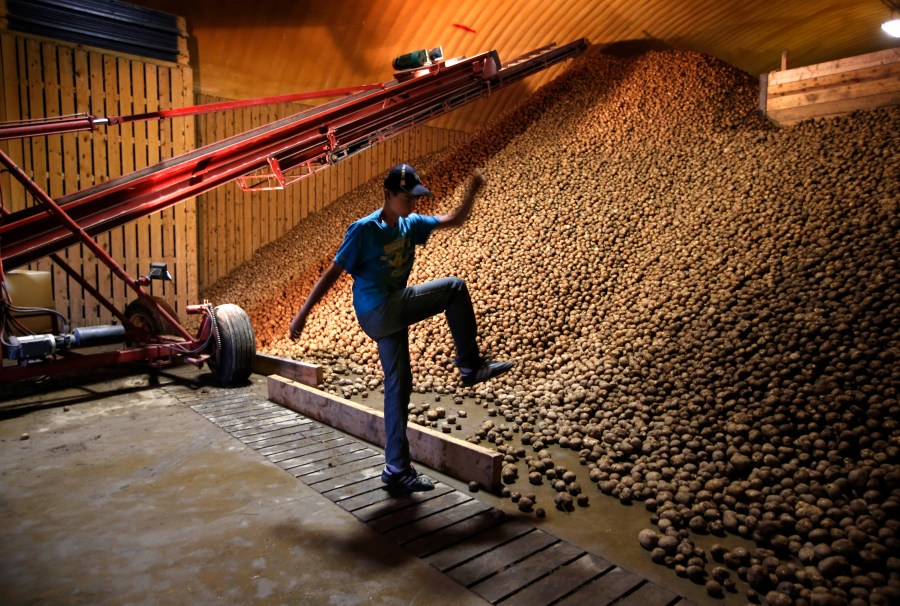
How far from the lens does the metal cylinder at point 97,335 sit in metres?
4.94

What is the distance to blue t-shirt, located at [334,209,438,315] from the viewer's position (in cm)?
295

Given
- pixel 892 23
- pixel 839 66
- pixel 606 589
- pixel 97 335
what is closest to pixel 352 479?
pixel 606 589

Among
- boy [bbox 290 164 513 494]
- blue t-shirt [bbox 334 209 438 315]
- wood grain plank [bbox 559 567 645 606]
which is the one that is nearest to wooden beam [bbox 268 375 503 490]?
boy [bbox 290 164 513 494]

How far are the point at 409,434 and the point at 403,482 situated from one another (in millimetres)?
486

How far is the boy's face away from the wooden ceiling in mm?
6859

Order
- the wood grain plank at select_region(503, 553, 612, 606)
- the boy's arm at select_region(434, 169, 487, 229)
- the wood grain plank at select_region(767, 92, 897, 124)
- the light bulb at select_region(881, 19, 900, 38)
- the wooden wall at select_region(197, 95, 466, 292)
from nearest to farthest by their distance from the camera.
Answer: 1. the wood grain plank at select_region(503, 553, 612, 606)
2. the boy's arm at select_region(434, 169, 487, 229)
3. the wood grain plank at select_region(767, 92, 897, 124)
4. the light bulb at select_region(881, 19, 900, 38)
5. the wooden wall at select_region(197, 95, 466, 292)

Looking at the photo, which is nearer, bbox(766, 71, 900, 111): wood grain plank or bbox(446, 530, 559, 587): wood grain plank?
bbox(446, 530, 559, 587): wood grain plank

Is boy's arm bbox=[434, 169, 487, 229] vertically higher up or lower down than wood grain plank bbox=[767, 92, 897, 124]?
lower down

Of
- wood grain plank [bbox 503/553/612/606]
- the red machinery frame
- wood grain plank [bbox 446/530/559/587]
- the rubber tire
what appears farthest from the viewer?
the rubber tire

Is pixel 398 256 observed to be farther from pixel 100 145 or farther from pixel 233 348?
pixel 100 145

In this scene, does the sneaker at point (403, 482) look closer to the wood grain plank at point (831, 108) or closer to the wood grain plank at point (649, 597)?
the wood grain plank at point (649, 597)

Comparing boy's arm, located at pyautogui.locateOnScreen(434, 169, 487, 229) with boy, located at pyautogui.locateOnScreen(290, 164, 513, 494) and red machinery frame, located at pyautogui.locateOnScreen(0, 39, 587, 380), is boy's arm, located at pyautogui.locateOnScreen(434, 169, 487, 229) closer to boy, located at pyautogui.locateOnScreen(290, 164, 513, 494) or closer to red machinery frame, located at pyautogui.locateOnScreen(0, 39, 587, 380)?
boy, located at pyautogui.locateOnScreen(290, 164, 513, 494)

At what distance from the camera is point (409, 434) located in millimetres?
3617

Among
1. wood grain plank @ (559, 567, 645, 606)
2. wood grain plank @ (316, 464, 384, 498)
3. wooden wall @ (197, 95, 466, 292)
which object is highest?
wooden wall @ (197, 95, 466, 292)
